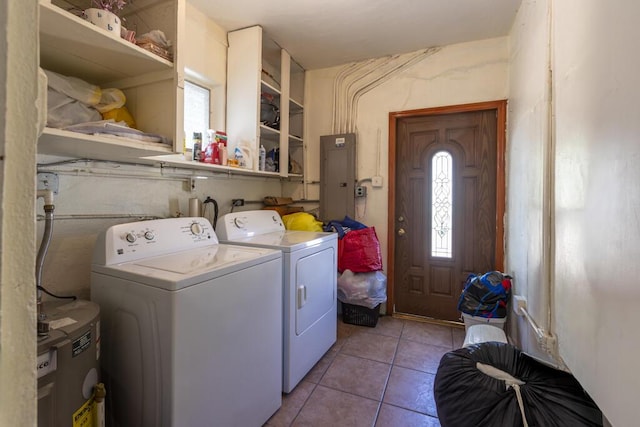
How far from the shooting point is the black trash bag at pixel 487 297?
85.1 inches

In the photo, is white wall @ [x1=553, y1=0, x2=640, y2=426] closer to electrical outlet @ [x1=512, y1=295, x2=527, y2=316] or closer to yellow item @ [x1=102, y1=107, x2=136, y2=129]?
electrical outlet @ [x1=512, y1=295, x2=527, y2=316]

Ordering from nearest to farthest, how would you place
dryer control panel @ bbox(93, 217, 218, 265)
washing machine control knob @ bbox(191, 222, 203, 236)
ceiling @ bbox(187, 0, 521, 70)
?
dryer control panel @ bbox(93, 217, 218, 265)
washing machine control knob @ bbox(191, 222, 203, 236)
ceiling @ bbox(187, 0, 521, 70)

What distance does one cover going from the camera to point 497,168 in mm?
2559

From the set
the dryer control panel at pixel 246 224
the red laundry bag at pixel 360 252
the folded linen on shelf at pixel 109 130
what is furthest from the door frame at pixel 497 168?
the folded linen on shelf at pixel 109 130

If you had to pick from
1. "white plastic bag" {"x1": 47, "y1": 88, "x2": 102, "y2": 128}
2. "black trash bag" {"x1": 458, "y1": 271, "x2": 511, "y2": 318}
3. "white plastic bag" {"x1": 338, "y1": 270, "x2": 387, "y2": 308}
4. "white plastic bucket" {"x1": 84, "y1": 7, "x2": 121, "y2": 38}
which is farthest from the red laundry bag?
"white plastic bucket" {"x1": 84, "y1": 7, "x2": 121, "y2": 38}

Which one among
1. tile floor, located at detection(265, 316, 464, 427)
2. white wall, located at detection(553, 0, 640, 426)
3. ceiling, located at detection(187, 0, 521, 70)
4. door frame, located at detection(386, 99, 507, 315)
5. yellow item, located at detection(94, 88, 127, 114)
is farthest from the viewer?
door frame, located at detection(386, 99, 507, 315)

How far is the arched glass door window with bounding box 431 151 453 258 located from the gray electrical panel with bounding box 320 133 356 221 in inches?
30.5

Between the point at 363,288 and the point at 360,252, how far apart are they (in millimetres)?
319

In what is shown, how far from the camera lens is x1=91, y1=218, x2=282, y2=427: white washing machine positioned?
1121mm

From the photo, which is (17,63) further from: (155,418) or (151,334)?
(155,418)

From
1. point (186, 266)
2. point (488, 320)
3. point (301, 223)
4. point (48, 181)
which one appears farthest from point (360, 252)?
point (48, 181)

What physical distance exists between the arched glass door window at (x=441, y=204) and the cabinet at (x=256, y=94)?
1.38 m

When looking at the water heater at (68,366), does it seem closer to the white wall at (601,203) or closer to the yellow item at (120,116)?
the yellow item at (120,116)

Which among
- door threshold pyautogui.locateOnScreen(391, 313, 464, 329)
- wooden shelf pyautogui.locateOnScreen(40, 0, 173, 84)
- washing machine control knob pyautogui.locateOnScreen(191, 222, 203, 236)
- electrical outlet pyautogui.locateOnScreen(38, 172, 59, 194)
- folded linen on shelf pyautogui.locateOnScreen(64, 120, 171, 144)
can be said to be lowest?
door threshold pyautogui.locateOnScreen(391, 313, 464, 329)
